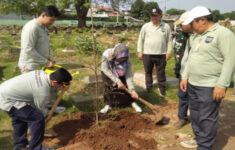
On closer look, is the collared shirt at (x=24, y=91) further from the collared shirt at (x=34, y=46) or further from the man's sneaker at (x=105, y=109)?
the man's sneaker at (x=105, y=109)

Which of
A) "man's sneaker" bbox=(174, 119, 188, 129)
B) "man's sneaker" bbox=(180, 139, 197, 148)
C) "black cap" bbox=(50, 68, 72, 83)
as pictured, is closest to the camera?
"black cap" bbox=(50, 68, 72, 83)

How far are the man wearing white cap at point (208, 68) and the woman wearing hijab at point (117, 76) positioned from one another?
122 centimetres

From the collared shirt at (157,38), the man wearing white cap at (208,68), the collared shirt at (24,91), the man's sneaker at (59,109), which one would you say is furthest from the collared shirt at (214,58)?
the man's sneaker at (59,109)

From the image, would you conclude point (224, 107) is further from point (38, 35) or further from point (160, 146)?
point (38, 35)

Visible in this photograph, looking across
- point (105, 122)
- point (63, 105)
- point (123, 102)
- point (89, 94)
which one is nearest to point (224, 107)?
point (123, 102)

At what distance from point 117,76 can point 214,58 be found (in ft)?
5.93

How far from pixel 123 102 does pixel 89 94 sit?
783mm

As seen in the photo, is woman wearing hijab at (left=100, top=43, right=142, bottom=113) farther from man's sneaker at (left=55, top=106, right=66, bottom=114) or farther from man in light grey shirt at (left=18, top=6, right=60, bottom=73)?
man in light grey shirt at (left=18, top=6, right=60, bottom=73)

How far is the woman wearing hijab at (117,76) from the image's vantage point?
11.1ft

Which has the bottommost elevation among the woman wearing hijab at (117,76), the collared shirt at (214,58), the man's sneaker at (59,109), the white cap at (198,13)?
the man's sneaker at (59,109)

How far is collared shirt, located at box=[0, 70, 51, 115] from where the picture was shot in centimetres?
235

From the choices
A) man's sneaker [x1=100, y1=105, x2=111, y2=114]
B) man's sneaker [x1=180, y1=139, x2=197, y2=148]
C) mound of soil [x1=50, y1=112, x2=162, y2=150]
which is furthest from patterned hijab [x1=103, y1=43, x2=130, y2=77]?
man's sneaker [x1=180, y1=139, x2=197, y2=148]

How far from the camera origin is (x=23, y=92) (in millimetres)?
2357

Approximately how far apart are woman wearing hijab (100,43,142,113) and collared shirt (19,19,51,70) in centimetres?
95
